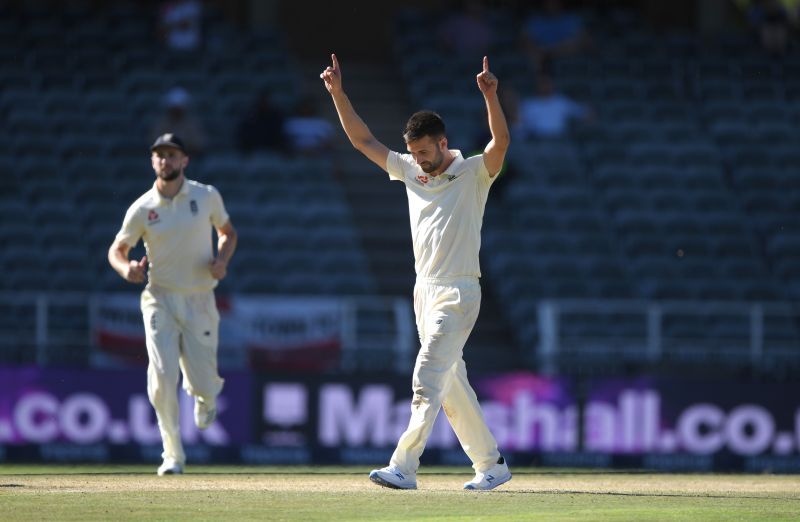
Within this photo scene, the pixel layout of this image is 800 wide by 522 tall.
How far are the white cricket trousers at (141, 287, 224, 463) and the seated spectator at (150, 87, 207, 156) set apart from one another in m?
7.71

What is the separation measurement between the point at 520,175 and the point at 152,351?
9.22 metres

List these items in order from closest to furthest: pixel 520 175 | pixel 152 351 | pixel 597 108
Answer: pixel 152 351 → pixel 520 175 → pixel 597 108

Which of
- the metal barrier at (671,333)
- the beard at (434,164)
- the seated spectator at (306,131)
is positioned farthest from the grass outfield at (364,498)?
the seated spectator at (306,131)

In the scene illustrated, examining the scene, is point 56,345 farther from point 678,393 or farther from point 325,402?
point 678,393

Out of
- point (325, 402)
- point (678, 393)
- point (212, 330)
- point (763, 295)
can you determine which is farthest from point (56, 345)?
point (763, 295)

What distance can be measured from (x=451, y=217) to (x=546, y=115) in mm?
11198

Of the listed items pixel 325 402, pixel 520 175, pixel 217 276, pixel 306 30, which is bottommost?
pixel 325 402

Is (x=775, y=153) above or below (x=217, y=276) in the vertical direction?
above

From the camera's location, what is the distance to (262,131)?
19.7 metres

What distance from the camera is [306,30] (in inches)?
970

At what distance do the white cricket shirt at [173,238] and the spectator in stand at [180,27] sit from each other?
10229mm

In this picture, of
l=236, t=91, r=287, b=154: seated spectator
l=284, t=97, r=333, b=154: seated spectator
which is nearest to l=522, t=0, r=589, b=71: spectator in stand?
l=284, t=97, r=333, b=154: seated spectator

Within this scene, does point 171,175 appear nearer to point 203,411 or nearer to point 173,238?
point 173,238

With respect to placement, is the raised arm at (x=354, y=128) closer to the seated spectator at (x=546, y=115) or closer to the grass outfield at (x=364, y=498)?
the grass outfield at (x=364, y=498)
